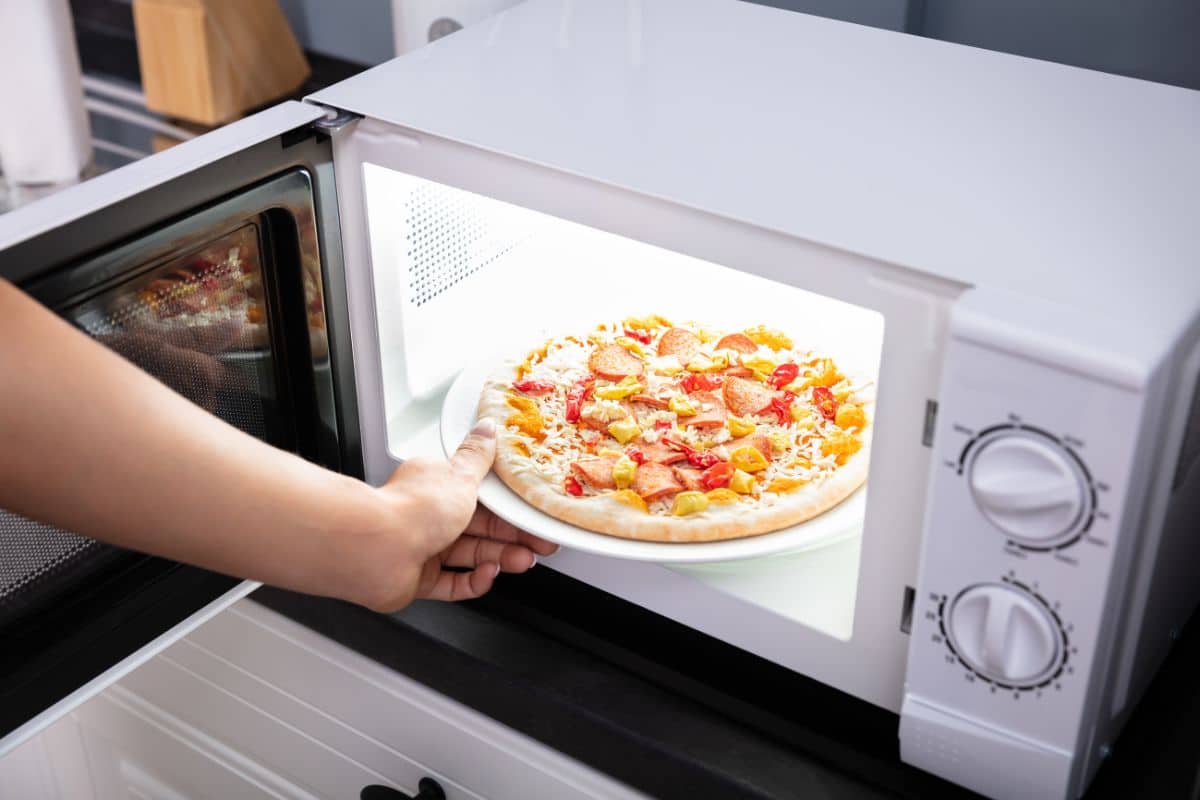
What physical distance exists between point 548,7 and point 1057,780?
645mm

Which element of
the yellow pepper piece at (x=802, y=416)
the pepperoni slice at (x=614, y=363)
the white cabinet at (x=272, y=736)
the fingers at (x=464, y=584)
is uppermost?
the pepperoni slice at (x=614, y=363)

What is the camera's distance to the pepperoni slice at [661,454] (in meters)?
0.87

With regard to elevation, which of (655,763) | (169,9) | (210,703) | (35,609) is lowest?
(210,703)

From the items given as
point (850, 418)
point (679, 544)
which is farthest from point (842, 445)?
point (679, 544)

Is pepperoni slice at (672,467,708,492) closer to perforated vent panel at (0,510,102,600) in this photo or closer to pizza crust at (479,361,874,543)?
pizza crust at (479,361,874,543)

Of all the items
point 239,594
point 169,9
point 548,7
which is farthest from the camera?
point 169,9

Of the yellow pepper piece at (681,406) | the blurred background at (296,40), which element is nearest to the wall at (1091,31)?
the blurred background at (296,40)

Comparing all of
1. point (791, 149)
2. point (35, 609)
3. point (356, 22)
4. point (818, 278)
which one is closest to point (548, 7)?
point (791, 149)

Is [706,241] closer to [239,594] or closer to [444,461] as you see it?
[444,461]

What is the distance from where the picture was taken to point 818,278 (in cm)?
64

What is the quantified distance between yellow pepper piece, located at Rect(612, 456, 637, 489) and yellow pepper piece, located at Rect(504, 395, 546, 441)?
7 centimetres

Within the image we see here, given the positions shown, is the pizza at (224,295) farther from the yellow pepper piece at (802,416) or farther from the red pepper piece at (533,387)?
the yellow pepper piece at (802,416)

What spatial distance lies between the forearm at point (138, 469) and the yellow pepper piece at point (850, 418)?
0.39m

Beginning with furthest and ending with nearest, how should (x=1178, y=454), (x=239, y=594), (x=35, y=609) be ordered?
(x=239, y=594)
(x=35, y=609)
(x=1178, y=454)
